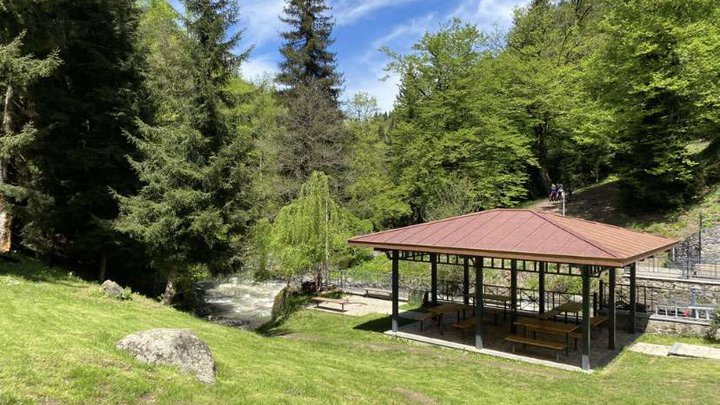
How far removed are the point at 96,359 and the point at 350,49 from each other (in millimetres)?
37105

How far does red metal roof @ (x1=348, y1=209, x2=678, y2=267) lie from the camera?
10.5 m

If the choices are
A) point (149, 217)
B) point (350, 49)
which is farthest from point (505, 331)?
point (350, 49)

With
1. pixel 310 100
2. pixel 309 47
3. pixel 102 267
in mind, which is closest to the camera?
pixel 102 267

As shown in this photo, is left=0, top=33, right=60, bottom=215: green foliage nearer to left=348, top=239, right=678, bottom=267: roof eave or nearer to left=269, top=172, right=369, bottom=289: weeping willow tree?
left=269, top=172, right=369, bottom=289: weeping willow tree

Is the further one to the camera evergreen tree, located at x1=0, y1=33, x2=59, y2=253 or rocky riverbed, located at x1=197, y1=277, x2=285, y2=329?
rocky riverbed, located at x1=197, y1=277, x2=285, y2=329

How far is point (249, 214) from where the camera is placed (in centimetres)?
1488

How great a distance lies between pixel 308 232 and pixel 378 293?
4.59m

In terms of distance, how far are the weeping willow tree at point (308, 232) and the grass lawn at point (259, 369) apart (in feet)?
15.7

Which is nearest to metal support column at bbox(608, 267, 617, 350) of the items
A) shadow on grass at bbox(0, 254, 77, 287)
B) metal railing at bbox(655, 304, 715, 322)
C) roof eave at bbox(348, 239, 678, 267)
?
roof eave at bbox(348, 239, 678, 267)

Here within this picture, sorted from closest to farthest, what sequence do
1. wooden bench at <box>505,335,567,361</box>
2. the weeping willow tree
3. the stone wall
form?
wooden bench at <box>505,335,567,361</box> < the stone wall < the weeping willow tree

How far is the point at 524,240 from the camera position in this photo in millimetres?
11789

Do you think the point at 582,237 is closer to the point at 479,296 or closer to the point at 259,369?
the point at 479,296

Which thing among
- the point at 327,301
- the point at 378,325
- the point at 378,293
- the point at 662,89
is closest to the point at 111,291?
the point at 378,325

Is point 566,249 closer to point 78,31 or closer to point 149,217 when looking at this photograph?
point 149,217
